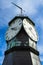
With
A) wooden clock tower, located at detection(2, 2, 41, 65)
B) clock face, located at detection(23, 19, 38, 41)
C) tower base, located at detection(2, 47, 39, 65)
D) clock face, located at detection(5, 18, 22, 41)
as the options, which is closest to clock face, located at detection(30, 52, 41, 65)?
wooden clock tower, located at detection(2, 2, 41, 65)

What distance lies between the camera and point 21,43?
21.2 m

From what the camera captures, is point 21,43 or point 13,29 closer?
point 21,43

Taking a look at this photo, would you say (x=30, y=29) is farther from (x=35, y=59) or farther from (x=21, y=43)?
(x=35, y=59)

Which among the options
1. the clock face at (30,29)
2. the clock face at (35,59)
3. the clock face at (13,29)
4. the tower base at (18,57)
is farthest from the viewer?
the clock face at (30,29)

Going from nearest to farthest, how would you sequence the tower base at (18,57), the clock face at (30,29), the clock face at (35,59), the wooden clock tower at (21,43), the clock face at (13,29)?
the tower base at (18,57) → the wooden clock tower at (21,43) → the clock face at (35,59) → the clock face at (13,29) → the clock face at (30,29)

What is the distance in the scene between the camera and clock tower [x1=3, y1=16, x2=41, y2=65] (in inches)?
803

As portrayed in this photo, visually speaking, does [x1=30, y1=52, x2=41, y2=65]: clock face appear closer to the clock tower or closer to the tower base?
the clock tower

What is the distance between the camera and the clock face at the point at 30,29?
2225cm

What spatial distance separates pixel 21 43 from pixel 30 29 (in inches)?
98.1

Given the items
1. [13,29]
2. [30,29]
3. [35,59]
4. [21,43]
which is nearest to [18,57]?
[21,43]

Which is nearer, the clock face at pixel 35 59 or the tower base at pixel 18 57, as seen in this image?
the tower base at pixel 18 57

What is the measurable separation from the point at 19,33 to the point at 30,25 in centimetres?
210

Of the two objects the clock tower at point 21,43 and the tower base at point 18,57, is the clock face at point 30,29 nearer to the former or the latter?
the clock tower at point 21,43

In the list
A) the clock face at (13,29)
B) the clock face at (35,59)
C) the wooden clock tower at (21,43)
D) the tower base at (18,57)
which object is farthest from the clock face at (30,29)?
the tower base at (18,57)
